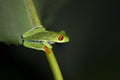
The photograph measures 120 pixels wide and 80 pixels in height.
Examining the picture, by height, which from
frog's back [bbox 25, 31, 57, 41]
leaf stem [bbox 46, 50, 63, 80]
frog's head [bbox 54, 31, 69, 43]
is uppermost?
frog's back [bbox 25, 31, 57, 41]

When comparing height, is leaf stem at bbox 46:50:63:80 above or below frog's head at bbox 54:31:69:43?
below

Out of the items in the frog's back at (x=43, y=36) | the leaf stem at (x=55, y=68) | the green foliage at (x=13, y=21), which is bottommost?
the leaf stem at (x=55, y=68)

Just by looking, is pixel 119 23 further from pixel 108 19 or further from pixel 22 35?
pixel 22 35

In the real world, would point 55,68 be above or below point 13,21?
below

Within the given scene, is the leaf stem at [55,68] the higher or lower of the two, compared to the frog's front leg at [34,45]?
lower
